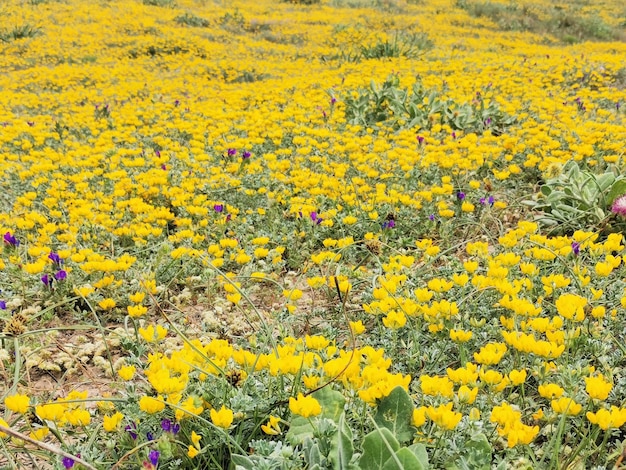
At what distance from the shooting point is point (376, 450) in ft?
4.94

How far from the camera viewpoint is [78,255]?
3.38 meters

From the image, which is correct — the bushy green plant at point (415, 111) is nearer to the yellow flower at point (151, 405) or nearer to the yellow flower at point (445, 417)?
the yellow flower at point (445, 417)

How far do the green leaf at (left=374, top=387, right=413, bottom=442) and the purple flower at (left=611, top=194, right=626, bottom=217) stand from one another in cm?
250

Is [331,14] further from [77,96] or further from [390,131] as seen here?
[390,131]

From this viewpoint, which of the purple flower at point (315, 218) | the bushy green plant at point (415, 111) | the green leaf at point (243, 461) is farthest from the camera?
the bushy green plant at point (415, 111)

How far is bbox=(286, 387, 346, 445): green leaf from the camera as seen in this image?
1646 mm

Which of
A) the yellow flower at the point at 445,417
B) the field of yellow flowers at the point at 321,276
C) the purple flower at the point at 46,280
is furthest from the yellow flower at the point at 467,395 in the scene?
the purple flower at the point at 46,280

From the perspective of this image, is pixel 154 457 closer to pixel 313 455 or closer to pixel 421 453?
pixel 313 455

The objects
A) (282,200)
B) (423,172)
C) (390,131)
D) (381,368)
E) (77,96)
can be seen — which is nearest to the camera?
(381,368)

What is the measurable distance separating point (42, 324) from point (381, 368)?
2281mm

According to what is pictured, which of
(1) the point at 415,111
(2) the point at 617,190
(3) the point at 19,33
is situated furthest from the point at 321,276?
(3) the point at 19,33

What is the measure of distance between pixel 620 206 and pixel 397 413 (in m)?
2.55

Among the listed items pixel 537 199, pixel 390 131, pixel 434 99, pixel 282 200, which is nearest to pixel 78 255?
pixel 282 200

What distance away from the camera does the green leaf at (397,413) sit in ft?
5.54
